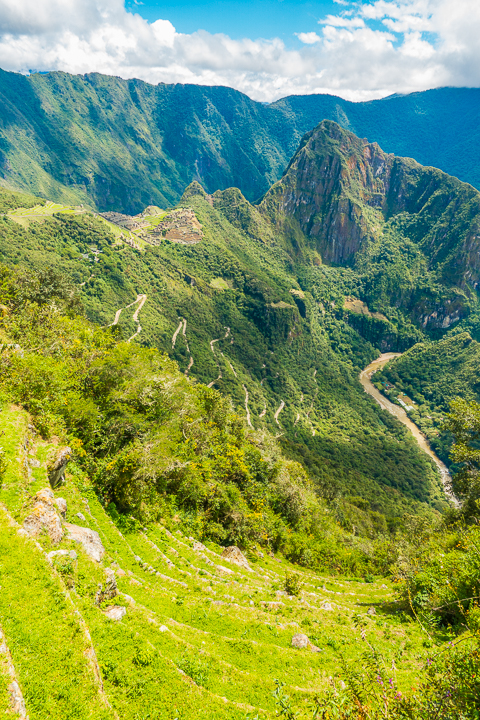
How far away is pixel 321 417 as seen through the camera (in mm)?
188500

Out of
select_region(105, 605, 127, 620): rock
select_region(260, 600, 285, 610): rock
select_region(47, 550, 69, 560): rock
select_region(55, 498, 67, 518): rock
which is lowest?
select_region(260, 600, 285, 610): rock

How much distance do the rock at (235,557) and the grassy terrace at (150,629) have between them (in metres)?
4.15

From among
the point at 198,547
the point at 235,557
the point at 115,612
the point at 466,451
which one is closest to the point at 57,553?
the point at 115,612

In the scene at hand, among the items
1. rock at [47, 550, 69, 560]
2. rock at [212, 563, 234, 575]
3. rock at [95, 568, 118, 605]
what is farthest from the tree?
rock at [47, 550, 69, 560]

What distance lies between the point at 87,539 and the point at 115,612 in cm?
536

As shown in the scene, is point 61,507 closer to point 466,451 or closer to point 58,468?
point 58,468

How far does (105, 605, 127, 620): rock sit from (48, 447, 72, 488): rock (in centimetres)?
1019

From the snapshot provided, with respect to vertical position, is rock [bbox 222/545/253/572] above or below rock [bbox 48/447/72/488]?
below

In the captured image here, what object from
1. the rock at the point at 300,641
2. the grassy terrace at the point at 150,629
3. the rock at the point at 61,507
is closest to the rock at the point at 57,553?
the grassy terrace at the point at 150,629

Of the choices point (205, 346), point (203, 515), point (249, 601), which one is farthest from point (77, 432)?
point (205, 346)

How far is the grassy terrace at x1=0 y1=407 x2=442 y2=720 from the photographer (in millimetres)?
10922

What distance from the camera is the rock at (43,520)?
626 inches

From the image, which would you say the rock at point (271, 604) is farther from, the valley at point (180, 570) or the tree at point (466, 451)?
the tree at point (466, 451)

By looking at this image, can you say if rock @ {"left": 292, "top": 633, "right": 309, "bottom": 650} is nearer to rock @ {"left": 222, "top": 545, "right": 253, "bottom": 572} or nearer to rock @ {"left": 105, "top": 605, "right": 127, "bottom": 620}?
rock @ {"left": 105, "top": 605, "right": 127, "bottom": 620}
